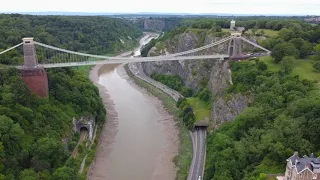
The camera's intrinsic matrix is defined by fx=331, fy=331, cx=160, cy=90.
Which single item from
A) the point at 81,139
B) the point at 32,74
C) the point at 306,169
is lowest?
the point at 81,139

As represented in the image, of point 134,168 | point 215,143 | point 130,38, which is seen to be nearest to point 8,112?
point 134,168

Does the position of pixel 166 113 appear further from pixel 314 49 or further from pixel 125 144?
pixel 314 49

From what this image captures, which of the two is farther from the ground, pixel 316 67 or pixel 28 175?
pixel 316 67

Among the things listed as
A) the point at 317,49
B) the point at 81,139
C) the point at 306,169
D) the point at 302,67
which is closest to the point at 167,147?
the point at 81,139

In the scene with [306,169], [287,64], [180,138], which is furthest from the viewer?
[180,138]

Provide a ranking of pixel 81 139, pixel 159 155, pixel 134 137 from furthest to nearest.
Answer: pixel 134 137 → pixel 81 139 → pixel 159 155

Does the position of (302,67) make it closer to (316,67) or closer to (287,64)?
(316,67)

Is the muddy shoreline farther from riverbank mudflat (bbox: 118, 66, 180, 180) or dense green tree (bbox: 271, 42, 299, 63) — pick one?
dense green tree (bbox: 271, 42, 299, 63)
